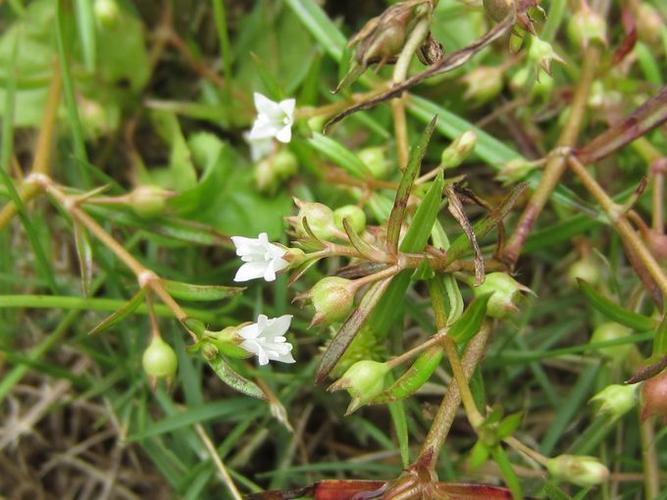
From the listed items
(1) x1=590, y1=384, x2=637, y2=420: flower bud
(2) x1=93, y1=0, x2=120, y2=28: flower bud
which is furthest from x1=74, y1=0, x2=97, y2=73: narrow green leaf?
(1) x1=590, y1=384, x2=637, y2=420: flower bud

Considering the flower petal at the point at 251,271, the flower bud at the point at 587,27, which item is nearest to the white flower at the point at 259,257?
the flower petal at the point at 251,271

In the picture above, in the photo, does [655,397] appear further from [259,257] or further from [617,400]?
[259,257]

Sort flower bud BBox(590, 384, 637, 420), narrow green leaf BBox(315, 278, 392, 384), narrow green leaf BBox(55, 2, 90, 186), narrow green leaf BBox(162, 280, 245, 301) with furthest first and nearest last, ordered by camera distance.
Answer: narrow green leaf BBox(55, 2, 90, 186) → narrow green leaf BBox(162, 280, 245, 301) → flower bud BBox(590, 384, 637, 420) → narrow green leaf BBox(315, 278, 392, 384)

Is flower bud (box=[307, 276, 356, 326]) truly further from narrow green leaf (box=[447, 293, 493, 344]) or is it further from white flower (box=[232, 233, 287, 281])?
narrow green leaf (box=[447, 293, 493, 344])

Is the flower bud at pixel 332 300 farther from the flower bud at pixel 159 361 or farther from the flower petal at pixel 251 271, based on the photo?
the flower bud at pixel 159 361

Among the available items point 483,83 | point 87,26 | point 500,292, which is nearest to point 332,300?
point 500,292

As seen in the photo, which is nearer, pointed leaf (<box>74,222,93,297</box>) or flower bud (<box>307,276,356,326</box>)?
flower bud (<box>307,276,356,326</box>)
